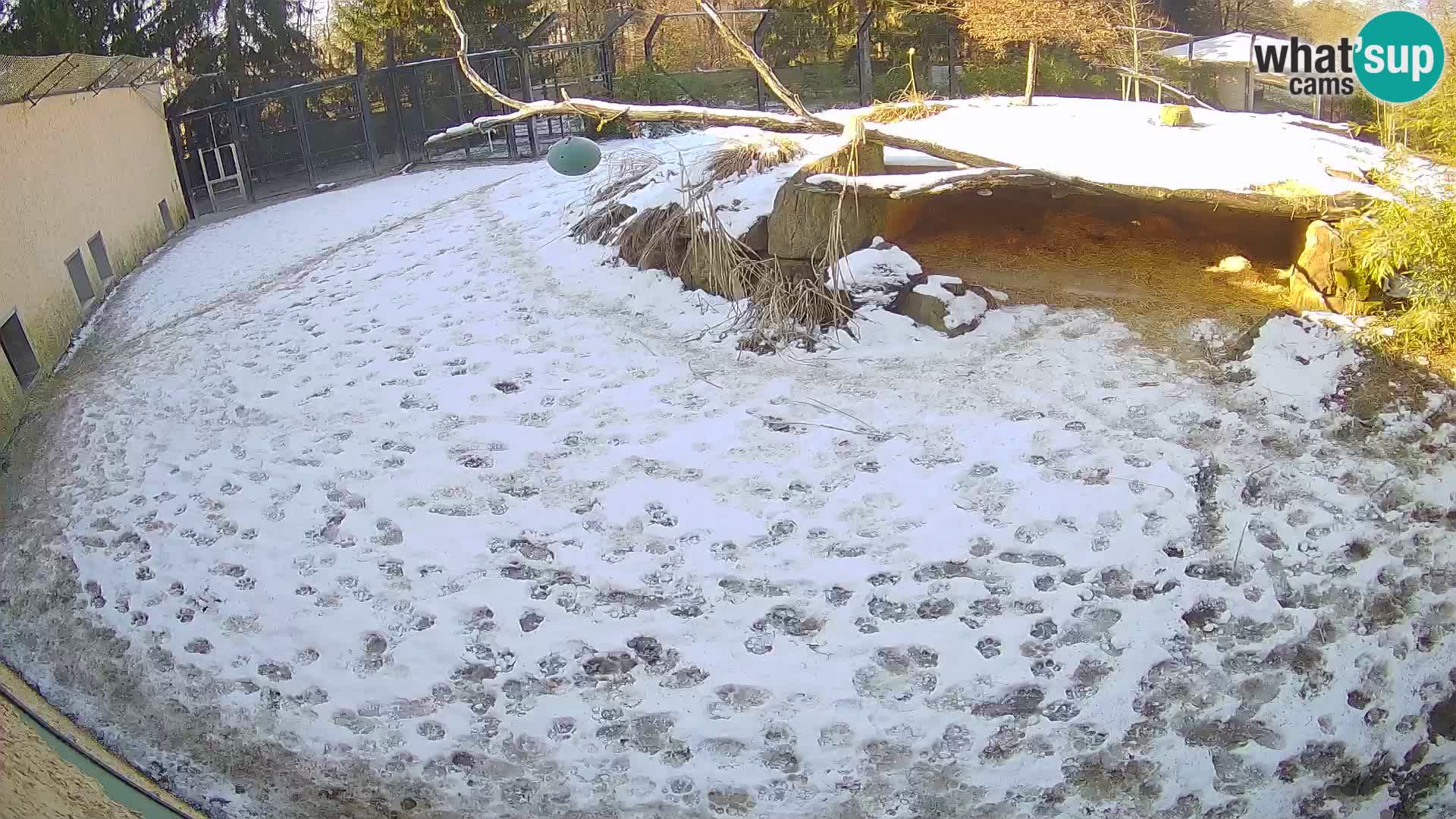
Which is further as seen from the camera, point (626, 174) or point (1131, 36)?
point (1131, 36)

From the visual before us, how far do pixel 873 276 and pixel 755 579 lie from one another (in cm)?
232

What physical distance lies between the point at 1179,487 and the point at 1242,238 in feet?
7.93

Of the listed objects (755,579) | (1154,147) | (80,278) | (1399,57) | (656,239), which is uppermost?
(1399,57)

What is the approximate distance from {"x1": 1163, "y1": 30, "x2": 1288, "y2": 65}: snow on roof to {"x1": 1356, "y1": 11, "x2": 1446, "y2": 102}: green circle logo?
5.92 m

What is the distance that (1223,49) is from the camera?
12.1m

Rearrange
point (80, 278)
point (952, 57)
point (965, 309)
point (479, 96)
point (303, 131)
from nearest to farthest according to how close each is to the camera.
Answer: point (965, 309), point (80, 278), point (303, 131), point (479, 96), point (952, 57)

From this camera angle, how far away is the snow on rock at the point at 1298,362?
14.9 ft

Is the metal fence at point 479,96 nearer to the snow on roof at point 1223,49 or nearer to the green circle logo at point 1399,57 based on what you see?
the snow on roof at point 1223,49

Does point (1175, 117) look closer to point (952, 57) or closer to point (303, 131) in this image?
point (952, 57)

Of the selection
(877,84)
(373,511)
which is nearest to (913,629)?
(373,511)

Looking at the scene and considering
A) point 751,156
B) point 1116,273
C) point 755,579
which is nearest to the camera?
point 755,579

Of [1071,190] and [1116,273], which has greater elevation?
[1071,190]

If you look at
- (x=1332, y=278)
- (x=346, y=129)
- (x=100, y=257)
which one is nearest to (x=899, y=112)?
(x=1332, y=278)

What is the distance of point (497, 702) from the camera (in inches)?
136
